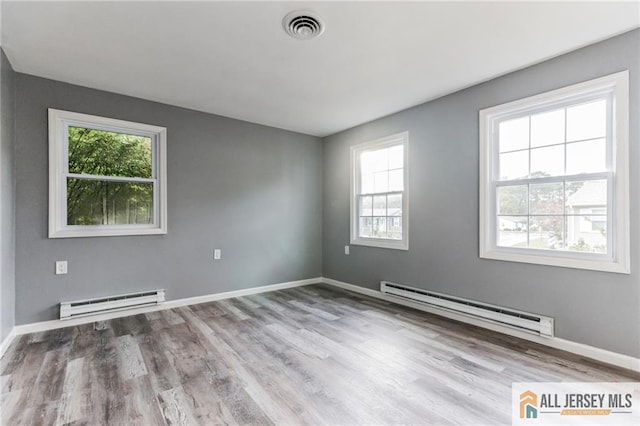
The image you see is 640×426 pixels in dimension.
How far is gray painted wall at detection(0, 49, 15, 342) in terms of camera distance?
94.4 inches

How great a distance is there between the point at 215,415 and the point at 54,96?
3.36 metres

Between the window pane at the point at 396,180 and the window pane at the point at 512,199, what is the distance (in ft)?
3.96

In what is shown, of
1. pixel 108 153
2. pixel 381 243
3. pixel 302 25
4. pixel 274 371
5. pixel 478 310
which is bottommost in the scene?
pixel 274 371

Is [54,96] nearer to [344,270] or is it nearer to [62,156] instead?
[62,156]

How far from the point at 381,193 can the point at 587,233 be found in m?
Result: 2.24

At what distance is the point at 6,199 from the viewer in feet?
8.28

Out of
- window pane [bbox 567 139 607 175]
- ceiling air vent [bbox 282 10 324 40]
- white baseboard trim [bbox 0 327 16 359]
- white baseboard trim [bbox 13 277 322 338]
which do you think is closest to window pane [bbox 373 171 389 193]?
white baseboard trim [bbox 13 277 322 338]

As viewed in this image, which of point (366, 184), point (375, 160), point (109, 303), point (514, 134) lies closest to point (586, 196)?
point (514, 134)

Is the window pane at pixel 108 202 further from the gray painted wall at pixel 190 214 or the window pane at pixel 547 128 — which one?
the window pane at pixel 547 128

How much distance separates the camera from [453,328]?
2.92 meters

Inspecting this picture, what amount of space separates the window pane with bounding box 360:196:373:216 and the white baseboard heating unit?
3.46 ft

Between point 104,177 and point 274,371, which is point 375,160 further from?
point 104,177

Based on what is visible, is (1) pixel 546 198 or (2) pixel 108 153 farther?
(2) pixel 108 153

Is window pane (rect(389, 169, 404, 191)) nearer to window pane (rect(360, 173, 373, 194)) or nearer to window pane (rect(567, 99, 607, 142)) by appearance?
window pane (rect(360, 173, 373, 194))
